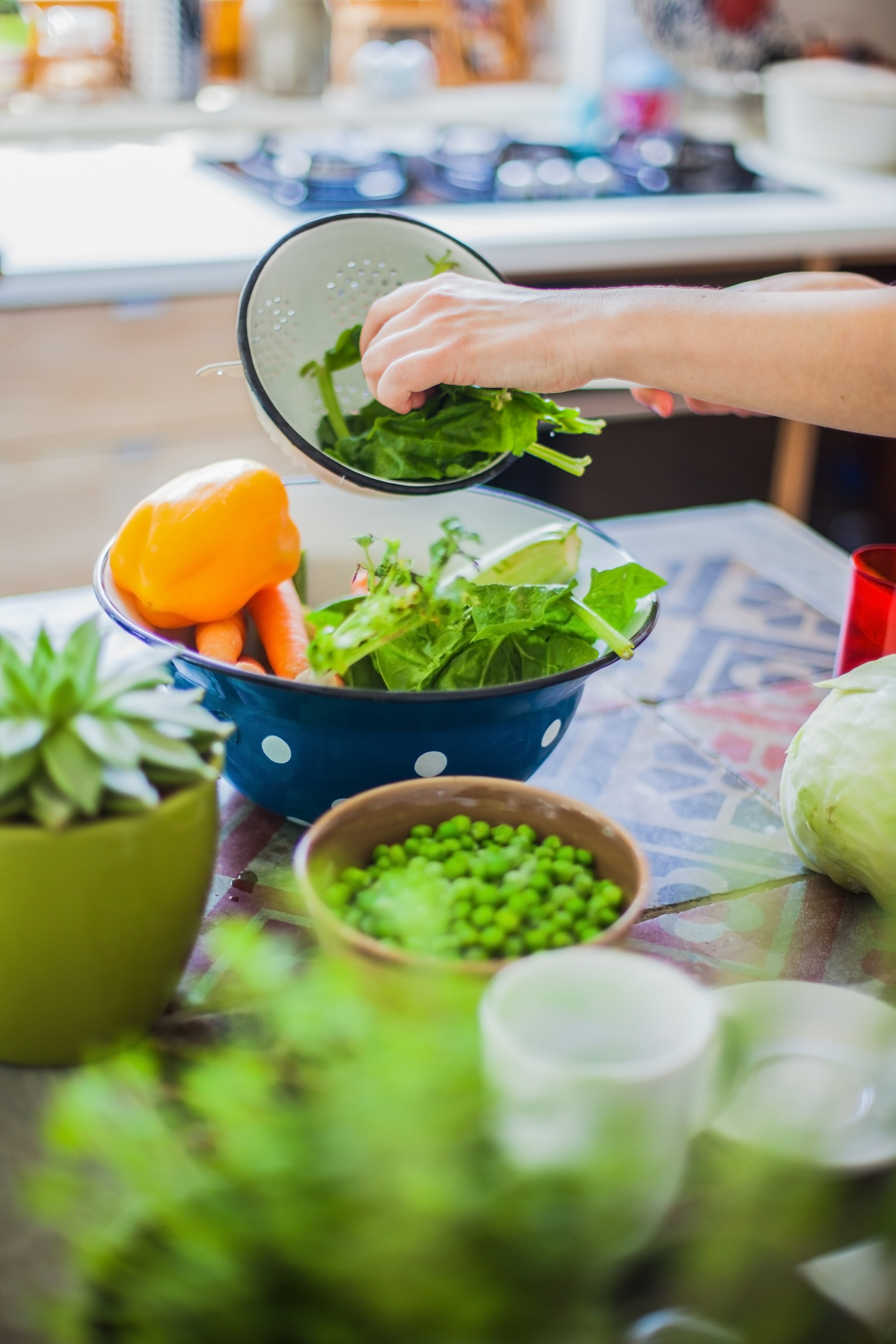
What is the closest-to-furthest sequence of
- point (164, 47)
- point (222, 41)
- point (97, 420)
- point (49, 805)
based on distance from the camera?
point (49, 805)
point (97, 420)
point (164, 47)
point (222, 41)

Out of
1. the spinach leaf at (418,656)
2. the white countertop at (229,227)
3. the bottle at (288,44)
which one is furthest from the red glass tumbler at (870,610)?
the bottle at (288,44)

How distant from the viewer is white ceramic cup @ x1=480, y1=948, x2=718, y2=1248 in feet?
1.47

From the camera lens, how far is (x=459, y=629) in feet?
2.72

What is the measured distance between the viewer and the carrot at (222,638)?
2.95 feet

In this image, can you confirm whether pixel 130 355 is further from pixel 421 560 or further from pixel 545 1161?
pixel 545 1161

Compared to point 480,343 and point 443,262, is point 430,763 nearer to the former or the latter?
point 480,343

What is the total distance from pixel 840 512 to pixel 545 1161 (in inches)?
99.8

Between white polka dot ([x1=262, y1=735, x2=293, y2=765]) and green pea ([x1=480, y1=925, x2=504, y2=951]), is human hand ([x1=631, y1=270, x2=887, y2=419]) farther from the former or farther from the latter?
green pea ([x1=480, y1=925, x2=504, y2=951])

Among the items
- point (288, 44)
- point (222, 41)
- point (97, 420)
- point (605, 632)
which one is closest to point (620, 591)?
point (605, 632)

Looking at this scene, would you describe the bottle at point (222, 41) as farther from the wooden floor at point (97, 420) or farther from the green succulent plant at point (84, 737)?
the green succulent plant at point (84, 737)

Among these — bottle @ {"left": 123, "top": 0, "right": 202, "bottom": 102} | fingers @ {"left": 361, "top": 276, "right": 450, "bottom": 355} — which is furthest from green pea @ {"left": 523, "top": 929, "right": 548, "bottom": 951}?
bottle @ {"left": 123, "top": 0, "right": 202, "bottom": 102}

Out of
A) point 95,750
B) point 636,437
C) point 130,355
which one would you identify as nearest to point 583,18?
point 636,437

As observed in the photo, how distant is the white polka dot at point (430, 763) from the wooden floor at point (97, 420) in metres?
1.27

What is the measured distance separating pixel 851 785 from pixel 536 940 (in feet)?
0.92
